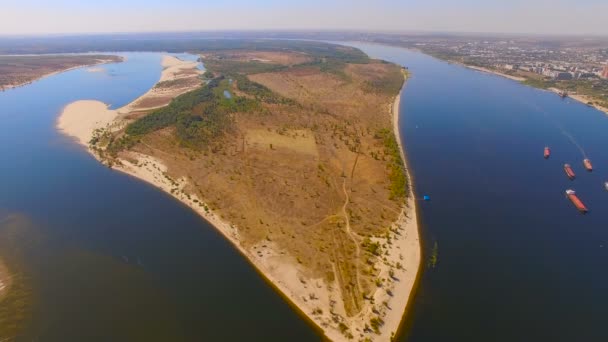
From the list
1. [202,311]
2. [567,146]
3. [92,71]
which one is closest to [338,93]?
[567,146]

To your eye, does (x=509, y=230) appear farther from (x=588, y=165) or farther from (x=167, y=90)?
(x=167, y=90)

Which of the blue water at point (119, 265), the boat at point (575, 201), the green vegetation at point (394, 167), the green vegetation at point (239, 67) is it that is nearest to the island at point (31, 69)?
the green vegetation at point (239, 67)

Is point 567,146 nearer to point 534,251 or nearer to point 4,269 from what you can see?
point 534,251

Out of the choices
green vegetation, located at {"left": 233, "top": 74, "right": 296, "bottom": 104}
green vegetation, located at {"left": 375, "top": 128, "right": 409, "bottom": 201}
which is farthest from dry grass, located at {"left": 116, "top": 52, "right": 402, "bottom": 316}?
green vegetation, located at {"left": 233, "top": 74, "right": 296, "bottom": 104}

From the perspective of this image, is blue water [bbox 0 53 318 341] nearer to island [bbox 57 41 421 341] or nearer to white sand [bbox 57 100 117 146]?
island [bbox 57 41 421 341]

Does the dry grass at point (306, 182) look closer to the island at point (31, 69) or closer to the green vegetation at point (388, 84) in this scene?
the green vegetation at point (388, 84)

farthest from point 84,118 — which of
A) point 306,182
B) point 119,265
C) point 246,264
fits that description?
point 246,264
